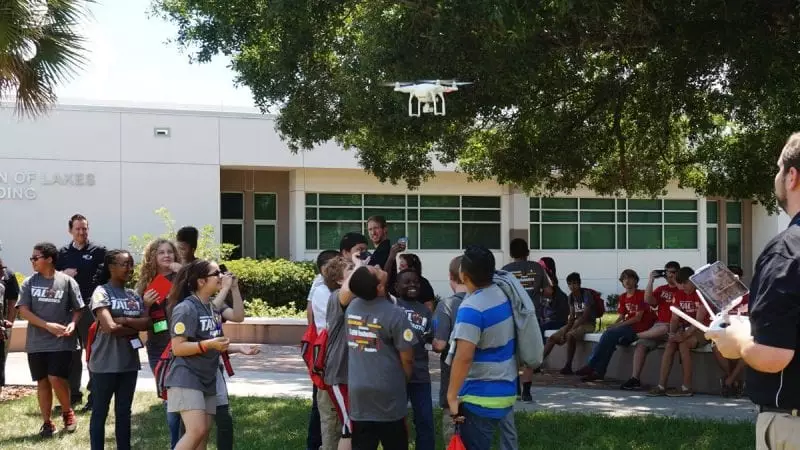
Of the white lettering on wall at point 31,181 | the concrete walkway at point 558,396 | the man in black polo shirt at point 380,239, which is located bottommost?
the concrete walkway at point 558,396

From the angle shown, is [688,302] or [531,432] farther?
[688,302]

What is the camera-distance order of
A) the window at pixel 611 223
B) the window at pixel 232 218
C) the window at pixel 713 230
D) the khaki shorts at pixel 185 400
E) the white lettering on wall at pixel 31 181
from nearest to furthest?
the khaki shorts at pixel 185 400
the white lettering on wall at pixel 31 181
the window at pixel 232 218
the window at pixel 611 223
the window at pixel 713 230

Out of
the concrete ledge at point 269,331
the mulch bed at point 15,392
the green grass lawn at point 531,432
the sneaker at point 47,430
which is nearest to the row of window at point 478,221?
the concrete ledge at point 269,331

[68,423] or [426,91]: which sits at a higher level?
[426,91]

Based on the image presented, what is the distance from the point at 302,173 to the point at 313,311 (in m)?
20.4

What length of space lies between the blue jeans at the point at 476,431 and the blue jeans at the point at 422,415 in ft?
4.98

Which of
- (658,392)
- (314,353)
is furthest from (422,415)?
(658,392)

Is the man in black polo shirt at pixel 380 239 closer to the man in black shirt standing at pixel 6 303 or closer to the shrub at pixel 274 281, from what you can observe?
the man in black shirt standing at pixel 6 303

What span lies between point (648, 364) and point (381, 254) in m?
5.21

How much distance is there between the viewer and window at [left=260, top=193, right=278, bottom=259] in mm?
27922

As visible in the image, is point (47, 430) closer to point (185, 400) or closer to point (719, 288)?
point (185, 400)

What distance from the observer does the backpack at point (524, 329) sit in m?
5.70

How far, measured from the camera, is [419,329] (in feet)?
23.1

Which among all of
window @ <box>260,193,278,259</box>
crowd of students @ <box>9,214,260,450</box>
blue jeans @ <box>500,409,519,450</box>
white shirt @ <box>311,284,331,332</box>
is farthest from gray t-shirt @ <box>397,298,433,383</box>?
window @ <box>260,193,278,259</box>
